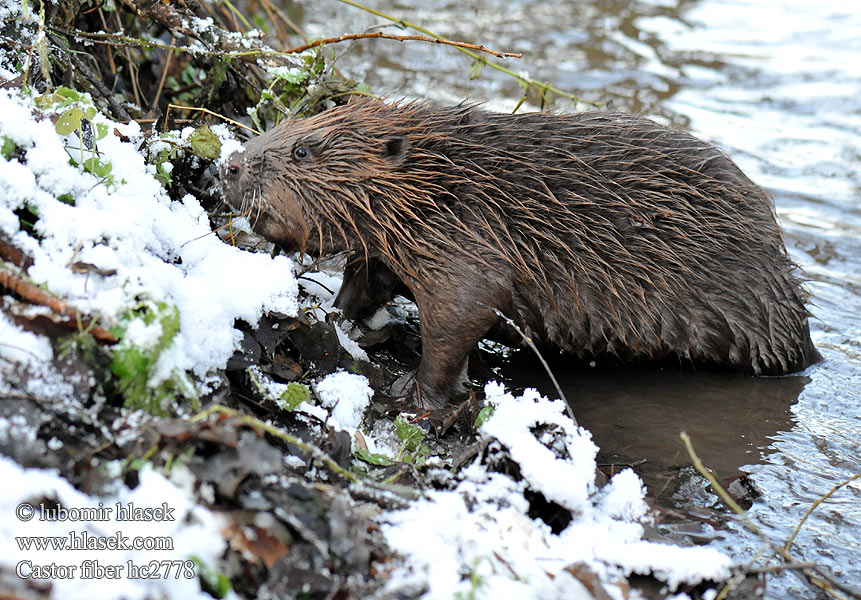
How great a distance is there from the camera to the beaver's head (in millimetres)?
3355

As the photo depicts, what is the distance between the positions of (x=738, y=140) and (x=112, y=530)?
17.6 ft

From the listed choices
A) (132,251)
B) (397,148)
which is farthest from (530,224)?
(132,251)

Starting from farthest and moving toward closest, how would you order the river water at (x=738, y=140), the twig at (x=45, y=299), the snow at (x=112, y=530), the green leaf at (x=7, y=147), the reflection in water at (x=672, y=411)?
the reflection in water at (x=672, y=411) < the river water at (x=738, y=140) < the green leaf at (x=7, y=147) < the twig at (x=45, y=299) < the snow at (x=112, y=530)

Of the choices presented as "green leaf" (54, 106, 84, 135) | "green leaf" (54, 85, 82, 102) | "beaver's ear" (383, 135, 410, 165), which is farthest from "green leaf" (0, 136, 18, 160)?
"beaver's ear" (383, 135, 410, 165)

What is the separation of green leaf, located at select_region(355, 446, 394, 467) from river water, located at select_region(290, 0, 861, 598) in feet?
2.90

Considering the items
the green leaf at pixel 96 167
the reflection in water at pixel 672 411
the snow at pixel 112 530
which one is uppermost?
the green leaf at pixel 96 167

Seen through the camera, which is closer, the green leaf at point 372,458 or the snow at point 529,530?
the snow at point 529,530

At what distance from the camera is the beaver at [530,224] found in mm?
3346

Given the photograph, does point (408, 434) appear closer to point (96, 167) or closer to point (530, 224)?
point (530, 224)

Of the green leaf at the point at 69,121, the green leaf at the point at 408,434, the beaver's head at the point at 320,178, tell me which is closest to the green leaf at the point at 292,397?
the green leaf at the point at 408,434

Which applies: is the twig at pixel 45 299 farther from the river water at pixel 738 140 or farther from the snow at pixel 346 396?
the river water at pixel 738 140

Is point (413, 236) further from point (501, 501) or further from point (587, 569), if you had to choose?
point (587, 569)

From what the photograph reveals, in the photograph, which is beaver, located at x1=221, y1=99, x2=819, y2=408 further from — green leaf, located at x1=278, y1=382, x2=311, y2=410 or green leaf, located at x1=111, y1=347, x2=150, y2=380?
green leaf, located at x1=111, y1=347, x2=150, y2=380

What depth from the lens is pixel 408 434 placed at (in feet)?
9.90
